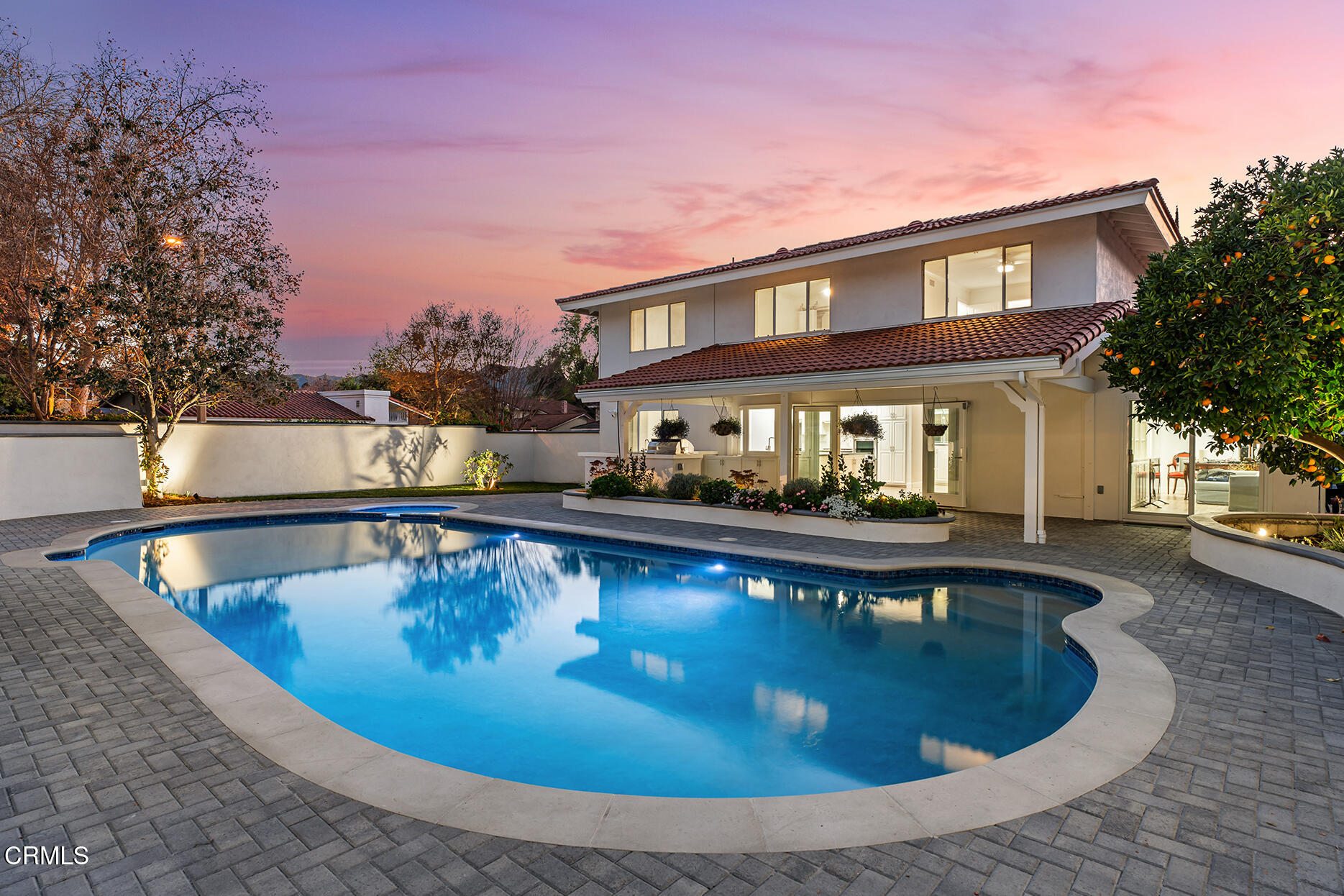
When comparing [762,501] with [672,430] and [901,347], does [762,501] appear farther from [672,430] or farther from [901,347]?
[672,430]

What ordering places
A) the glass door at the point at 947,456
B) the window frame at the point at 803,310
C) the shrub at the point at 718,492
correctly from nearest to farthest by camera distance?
the shrub at the point at 718,492 < the glass door at the point at 947,456 < the window frame at the point at 803,310

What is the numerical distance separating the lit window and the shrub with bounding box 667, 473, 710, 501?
8.37 ft

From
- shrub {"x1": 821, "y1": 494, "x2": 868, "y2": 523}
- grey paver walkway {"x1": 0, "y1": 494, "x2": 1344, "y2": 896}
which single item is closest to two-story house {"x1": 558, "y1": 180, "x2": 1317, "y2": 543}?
shrub {"x1": 821, "y1": 494, "x2": 868, "y2": 523}

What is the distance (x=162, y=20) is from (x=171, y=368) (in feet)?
26.4

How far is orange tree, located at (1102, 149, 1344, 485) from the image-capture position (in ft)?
20.5

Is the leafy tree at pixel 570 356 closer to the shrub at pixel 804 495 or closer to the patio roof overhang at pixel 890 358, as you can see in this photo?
the patio roof overhang at pixel 890 358

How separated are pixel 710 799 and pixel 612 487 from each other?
12.0 meters

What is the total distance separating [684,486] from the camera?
46.9 feet

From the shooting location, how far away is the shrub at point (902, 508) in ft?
35.8

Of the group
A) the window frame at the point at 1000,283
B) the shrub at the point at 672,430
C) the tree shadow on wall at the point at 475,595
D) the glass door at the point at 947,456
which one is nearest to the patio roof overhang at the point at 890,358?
the window frame at the point at 1000,283

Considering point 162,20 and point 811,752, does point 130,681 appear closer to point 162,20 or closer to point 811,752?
point 811,752

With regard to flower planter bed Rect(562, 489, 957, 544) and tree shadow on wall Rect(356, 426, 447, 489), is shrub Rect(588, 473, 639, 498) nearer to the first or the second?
flower planter bed Rect(562, 489, 957, 544)

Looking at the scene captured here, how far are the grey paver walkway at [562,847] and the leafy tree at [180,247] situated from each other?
42.4 feet

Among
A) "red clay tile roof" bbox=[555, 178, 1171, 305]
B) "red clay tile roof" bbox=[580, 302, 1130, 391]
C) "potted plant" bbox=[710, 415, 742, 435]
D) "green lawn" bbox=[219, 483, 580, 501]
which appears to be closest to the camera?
"red clay tile roof" bbox=[580, 302, 1130, 391]
